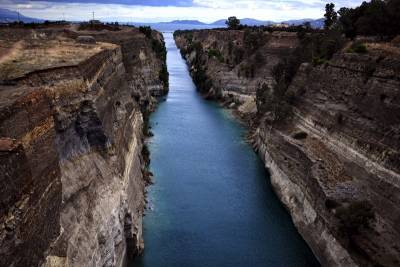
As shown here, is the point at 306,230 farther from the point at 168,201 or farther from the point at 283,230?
the point at 168,201

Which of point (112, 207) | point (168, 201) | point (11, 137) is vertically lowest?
point (168, 201)

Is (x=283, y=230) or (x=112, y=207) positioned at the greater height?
(x=112, y=207)

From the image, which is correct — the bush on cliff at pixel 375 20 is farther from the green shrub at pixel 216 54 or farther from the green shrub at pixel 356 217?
the green shrub at pixel 216 54

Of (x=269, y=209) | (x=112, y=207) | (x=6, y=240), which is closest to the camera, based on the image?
(x=6, y=240)

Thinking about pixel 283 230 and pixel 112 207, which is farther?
pixel 283 230

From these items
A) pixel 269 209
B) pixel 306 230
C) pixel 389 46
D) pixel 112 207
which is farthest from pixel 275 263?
pixel 389 46

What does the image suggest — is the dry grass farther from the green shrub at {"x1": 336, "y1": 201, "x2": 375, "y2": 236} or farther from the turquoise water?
the green shrub at {"x1": 336, "y1": 201, "x2": 375, "y2": 236}

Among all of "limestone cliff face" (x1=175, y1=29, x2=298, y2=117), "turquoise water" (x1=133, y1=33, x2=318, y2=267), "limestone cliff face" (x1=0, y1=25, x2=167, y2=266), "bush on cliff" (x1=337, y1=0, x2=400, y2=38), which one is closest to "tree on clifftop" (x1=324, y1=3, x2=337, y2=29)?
"limestone cliff face" (x1=175, y1=29, x2=298, y2=117)
